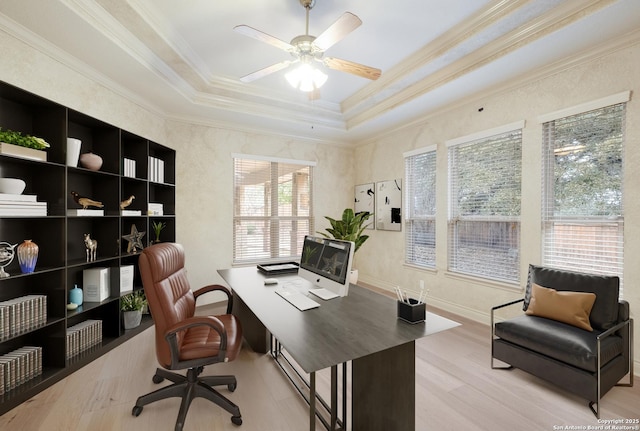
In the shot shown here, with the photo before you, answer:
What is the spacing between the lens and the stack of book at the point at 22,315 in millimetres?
1984

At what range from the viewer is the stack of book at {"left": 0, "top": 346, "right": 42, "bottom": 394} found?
200cm

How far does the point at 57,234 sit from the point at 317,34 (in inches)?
114

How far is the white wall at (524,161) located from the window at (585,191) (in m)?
0.07

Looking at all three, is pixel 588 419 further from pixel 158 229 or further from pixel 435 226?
pixel 158 229

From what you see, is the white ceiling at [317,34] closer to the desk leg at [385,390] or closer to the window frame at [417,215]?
the window frame at [417,215]

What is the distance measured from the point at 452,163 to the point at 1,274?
180 inches

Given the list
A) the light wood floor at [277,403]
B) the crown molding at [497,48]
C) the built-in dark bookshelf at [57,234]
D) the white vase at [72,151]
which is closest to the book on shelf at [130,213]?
the built-in dark bookshelf at [57,234]

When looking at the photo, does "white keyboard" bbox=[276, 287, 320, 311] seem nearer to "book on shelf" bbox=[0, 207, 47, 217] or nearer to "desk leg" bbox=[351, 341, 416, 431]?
"desk leg" bbox=[351, 341, 416, 431]

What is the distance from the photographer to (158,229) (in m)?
3.61

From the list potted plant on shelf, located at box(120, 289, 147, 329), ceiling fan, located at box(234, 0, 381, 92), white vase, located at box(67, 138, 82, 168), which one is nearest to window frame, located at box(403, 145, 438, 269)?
ceiling fan, located at box(234, 0, 381, 92)

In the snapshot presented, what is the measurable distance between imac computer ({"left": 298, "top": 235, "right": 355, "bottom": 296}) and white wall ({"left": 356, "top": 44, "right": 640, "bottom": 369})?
226 cm

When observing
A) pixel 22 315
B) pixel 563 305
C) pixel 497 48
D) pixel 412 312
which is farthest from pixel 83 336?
pixel 497 48

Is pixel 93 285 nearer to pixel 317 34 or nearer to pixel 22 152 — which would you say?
pixel 22 152

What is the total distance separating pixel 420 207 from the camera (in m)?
4.45
